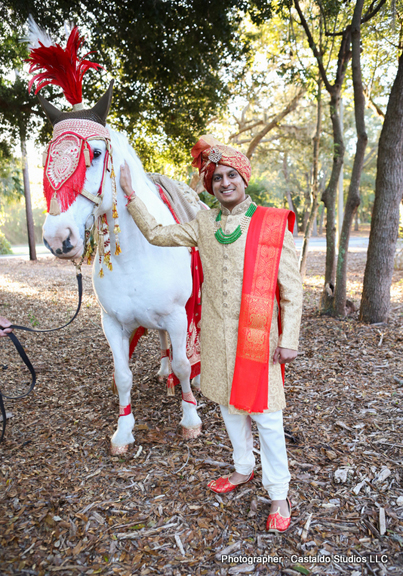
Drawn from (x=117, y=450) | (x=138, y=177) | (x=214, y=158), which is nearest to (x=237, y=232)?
(x=214, y=158)

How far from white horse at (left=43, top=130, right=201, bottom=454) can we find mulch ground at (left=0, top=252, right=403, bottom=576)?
35 cm

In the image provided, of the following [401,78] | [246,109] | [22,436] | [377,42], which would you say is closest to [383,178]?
[401,78]

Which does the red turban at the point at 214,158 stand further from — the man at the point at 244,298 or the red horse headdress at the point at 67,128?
the red horse headdress at the point at 67,128

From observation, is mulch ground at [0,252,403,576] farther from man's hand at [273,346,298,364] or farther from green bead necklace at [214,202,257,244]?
green bead necklace at [214,202,257,244]

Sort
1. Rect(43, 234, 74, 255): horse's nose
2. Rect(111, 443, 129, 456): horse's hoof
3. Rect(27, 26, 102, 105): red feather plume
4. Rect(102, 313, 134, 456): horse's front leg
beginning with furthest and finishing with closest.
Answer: Rect(111, 443, 129, 456): horse's hoof
Rect(102, 313, 134, 456): horse's front leg
Rect(27, 26, 102, 105): red feather plume
Rect(43, 234, 74, 255): horse's nose

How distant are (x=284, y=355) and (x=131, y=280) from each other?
1.05 meters

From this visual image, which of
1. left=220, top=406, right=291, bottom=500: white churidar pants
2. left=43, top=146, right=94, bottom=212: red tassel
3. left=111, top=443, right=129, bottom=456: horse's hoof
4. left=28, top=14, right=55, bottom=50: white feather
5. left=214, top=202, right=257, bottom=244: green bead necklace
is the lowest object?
left=111, top=443, right=129, bottom=456: horse's hoof

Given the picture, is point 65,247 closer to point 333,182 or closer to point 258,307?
point 258,307

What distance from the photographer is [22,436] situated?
9.62 feet

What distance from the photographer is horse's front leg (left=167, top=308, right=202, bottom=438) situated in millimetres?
2564

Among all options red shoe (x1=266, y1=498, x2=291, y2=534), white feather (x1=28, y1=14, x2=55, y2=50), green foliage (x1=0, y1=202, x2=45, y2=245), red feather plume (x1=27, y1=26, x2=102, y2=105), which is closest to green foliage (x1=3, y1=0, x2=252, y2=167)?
white feather (x1=28, y1=14, x2=55, y2=50)

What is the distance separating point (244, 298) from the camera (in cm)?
185

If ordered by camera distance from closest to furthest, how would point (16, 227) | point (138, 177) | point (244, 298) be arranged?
point (244, 298) → point (138, 177) → point (16, 227)

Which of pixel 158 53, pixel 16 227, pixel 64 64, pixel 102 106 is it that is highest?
pixel 158 53
